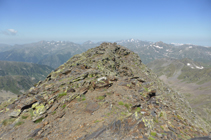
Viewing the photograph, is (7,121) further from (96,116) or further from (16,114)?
(96,116)

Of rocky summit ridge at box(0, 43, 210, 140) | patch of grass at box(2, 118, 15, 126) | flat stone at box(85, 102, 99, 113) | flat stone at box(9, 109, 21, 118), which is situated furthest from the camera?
flat stone at box(9, 109, 21, 118)

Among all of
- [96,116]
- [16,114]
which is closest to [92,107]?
[96,116]

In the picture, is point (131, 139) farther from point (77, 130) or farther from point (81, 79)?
point (81, 79)

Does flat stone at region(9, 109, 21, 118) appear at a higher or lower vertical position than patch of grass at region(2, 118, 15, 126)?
higher

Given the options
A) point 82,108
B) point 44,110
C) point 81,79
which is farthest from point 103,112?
point 81,79

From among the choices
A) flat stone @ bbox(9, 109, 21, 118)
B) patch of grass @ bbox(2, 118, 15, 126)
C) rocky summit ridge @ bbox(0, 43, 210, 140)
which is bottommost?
patch of grass @ bbox(2, 118, 15, 126)

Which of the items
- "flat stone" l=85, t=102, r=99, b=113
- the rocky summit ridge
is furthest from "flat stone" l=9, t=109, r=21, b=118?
"flat stone" l=85, t=102, r=99, b=113

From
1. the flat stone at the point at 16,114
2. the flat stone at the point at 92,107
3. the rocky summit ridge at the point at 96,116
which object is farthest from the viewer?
the flat stone at the point at 16,114

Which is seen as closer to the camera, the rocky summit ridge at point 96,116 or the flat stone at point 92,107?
the rocky summit ridge at point 96,116

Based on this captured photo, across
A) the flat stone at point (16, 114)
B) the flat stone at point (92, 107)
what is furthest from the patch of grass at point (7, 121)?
the flat stone at point (92, 107)

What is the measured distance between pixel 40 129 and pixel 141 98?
1759 cm

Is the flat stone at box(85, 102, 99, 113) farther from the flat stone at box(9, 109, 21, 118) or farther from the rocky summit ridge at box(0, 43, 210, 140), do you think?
the flat stone at box(9, 109, 21, 118)

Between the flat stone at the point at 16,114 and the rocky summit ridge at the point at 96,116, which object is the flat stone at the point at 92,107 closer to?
the rocky summit ridge at the point at 96,116

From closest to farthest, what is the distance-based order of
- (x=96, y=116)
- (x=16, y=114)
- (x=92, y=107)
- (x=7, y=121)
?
(x=96, y=116) → (x=92, y=107) → (x=7, y=121) → (x=16, y=114)
